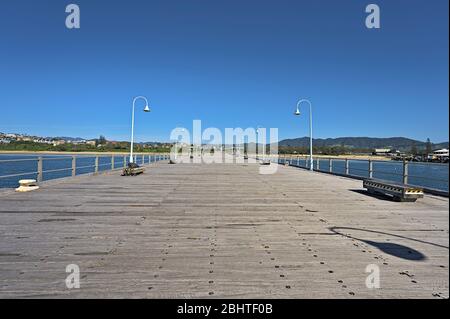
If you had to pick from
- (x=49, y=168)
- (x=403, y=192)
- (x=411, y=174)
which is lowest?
(x=49, y=168)

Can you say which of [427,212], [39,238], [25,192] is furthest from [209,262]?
[25,192]

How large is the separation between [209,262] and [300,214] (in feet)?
11.4

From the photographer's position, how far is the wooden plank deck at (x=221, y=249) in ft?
10.5

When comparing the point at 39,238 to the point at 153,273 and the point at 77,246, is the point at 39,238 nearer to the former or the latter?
the point at 77,246

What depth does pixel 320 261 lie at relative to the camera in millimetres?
3967

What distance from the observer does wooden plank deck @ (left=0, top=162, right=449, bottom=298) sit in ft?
10.5

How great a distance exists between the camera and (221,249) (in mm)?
4402
